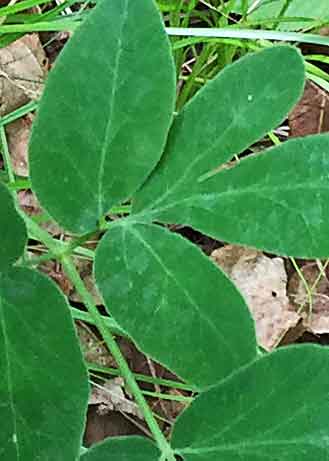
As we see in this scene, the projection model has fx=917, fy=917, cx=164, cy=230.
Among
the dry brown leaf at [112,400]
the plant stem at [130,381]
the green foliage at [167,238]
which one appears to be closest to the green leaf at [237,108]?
the green foliage at [167,238]

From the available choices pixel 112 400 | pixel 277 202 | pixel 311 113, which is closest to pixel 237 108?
pixel 277 202

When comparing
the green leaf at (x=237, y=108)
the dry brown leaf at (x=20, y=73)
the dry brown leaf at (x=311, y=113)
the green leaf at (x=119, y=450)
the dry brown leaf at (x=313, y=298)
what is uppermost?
the green leaf at (x=237, y=108)

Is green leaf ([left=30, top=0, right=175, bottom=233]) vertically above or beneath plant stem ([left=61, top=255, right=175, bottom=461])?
above

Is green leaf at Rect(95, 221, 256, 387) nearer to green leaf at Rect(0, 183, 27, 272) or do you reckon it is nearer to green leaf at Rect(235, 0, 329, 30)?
green leaf at Rect(0, 183, 27, 272)

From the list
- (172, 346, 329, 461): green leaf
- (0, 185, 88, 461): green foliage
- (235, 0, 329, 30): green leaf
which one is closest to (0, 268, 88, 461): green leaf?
(0, 185, 88, 461): green foliage

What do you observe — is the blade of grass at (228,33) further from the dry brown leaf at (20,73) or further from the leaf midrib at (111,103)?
the leaf midrib at (111,103)

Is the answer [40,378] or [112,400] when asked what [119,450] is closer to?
[40,378]

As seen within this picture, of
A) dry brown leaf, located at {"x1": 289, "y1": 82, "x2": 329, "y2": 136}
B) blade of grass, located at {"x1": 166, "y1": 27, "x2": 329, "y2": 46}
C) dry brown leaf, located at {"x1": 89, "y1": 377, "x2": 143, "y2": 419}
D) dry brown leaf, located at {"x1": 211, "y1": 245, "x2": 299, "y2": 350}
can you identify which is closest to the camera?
blade of grass, located at {"x1": 166, "y1": 27, "x2": 329, "y2": 46}
